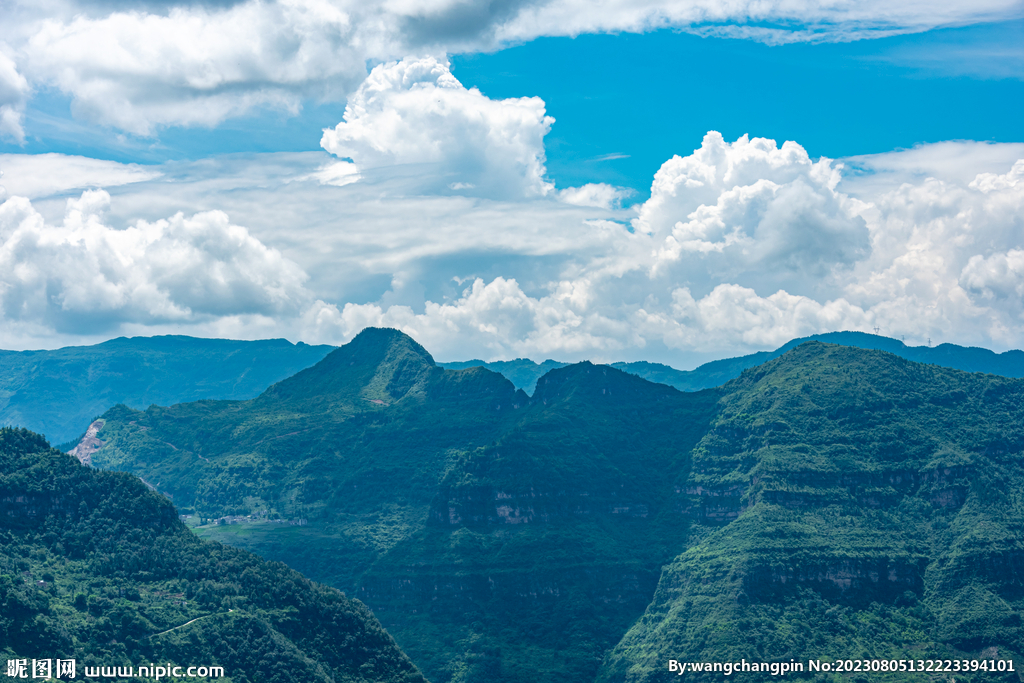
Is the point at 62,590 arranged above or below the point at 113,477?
below

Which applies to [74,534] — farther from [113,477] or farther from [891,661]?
[891,661]

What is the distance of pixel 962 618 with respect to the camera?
195 metres

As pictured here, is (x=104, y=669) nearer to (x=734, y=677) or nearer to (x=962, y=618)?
(x=734, y=677)

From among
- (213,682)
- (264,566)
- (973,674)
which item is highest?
(264,566)

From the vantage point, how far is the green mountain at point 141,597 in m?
131

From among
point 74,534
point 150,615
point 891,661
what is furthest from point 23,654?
point 891,661

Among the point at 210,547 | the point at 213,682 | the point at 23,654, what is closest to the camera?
the point at 23,654

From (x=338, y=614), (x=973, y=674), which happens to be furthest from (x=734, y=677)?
(x=338, y=614)

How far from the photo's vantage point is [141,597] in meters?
146

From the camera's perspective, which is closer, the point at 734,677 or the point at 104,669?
the point at 104,669

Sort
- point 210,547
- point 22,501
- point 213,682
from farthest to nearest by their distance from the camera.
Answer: point 210,547
point 22,501
point 213,682

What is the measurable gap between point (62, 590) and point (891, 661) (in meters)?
149

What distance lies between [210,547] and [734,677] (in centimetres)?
10347

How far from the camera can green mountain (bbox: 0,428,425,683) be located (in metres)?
131
